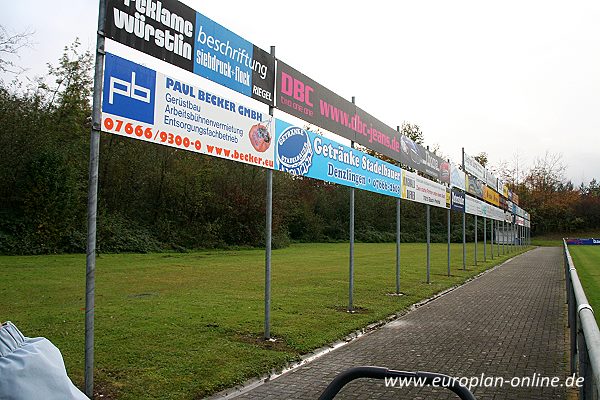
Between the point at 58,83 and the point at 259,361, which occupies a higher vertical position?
the point at 58,83

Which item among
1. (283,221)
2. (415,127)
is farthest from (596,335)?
(415,127)

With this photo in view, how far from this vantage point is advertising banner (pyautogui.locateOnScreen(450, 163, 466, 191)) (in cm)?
1931

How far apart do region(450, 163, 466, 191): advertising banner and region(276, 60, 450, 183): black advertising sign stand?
403 cm

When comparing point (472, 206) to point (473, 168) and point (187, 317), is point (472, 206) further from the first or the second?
point (187, 317)

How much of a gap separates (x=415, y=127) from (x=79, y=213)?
174 feet

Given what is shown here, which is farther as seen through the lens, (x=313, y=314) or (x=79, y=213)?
(x=79, y=213)

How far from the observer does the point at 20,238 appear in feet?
77.9

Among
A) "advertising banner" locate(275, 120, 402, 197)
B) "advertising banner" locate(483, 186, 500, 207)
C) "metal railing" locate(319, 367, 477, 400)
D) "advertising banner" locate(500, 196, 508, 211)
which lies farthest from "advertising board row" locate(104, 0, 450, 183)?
"advertising banner" locate(500, 196, 508, 211)

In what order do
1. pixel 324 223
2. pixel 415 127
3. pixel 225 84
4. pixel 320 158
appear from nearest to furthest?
pixel 225 84, pixel 320 158, pixel 324 223, pixel 415 127

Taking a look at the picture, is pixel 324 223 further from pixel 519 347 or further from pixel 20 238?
pixel 519 347

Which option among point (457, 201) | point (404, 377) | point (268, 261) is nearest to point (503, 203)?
point (457, 201)

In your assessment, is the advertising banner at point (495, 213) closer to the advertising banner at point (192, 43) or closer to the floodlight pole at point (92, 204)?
the advertising banner at point (192, 43)

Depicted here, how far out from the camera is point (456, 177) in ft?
65.9

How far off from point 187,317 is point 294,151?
11.1ft
